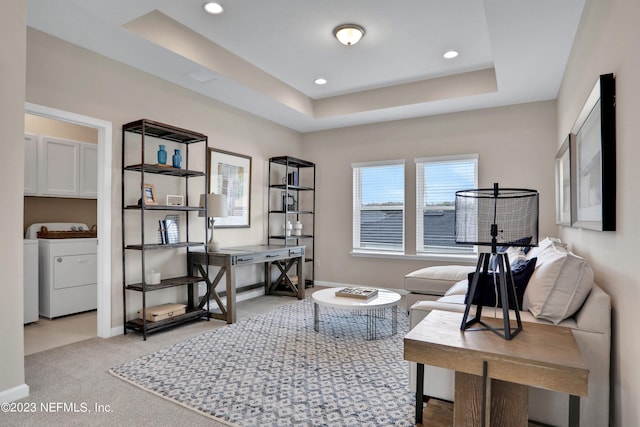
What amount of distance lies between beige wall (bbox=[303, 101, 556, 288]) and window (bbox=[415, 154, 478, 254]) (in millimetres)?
95

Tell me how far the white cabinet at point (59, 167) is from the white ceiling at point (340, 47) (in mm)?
1744

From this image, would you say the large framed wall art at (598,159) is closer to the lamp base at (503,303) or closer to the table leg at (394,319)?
the lamp base at (503,303)

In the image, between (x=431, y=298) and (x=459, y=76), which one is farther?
(x=459, y=76)

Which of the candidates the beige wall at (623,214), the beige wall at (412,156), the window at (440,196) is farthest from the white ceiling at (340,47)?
the beige wall at (623,214)

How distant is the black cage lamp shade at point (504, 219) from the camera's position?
5.72 ft

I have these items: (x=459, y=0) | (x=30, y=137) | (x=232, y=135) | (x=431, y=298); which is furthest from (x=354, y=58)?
(x=30, y=137)

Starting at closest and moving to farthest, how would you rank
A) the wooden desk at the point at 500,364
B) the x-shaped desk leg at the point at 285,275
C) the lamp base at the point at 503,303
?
the wooden desk at the point at 500,364
the lamp base at the point at 503,303
the x-shaped desk leg at the point at 285,275

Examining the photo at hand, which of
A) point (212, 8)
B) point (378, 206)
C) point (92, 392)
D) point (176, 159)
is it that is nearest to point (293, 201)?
point (378, 206)

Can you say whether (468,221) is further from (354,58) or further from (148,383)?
(354,58)

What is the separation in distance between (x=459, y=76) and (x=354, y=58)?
1366 millimetres

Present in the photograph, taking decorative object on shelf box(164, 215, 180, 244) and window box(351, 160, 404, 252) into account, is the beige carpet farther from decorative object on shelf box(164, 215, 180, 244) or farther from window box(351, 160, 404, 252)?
window box(351, 160, 404, 252)

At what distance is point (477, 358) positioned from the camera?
1555mm

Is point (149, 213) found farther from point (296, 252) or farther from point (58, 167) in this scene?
point (296, 252)

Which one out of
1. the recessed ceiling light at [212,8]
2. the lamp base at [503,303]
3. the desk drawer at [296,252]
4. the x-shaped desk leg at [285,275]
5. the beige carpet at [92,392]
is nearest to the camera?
the lamp base at [503,303]
